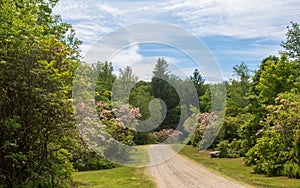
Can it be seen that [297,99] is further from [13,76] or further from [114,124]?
[13,76]

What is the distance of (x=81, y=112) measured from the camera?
1144 centimetres

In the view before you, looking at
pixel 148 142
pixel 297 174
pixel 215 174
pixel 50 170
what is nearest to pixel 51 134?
pixel 50 170

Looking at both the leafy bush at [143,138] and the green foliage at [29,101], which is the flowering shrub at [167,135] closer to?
the leafy bush at [143,138]

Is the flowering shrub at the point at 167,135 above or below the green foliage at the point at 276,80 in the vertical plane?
below

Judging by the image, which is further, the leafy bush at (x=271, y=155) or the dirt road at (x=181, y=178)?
the leafy bush at (x=271, y=155)

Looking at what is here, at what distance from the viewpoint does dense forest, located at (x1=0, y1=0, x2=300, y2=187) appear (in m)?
8.02

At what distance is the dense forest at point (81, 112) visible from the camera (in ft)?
26.3

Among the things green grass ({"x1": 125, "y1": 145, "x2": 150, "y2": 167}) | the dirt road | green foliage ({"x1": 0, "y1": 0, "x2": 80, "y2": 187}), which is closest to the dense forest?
green foliage ({"x1": 0, "y1": 0, "x2": 80, "y2": 187})

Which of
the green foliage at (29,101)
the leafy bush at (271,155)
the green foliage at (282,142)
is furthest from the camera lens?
the leafy bush at (271,155)

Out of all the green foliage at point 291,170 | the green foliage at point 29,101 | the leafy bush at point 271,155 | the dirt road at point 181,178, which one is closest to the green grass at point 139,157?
the dirt road at point 181,178

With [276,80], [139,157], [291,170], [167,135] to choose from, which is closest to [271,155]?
[291,170]

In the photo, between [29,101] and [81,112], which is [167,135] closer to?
[81,112]

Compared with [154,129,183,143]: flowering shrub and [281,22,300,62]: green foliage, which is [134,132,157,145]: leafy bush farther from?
[281,22,300,62]: green foliage

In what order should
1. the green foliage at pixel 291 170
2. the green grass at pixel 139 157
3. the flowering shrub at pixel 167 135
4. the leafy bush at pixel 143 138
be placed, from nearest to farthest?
the green foliage at pixel 291 170 → the green grass at pixel 139 157 → the flowering shrub at pixel 167 135 → the leafy bush at pixel 143 138
